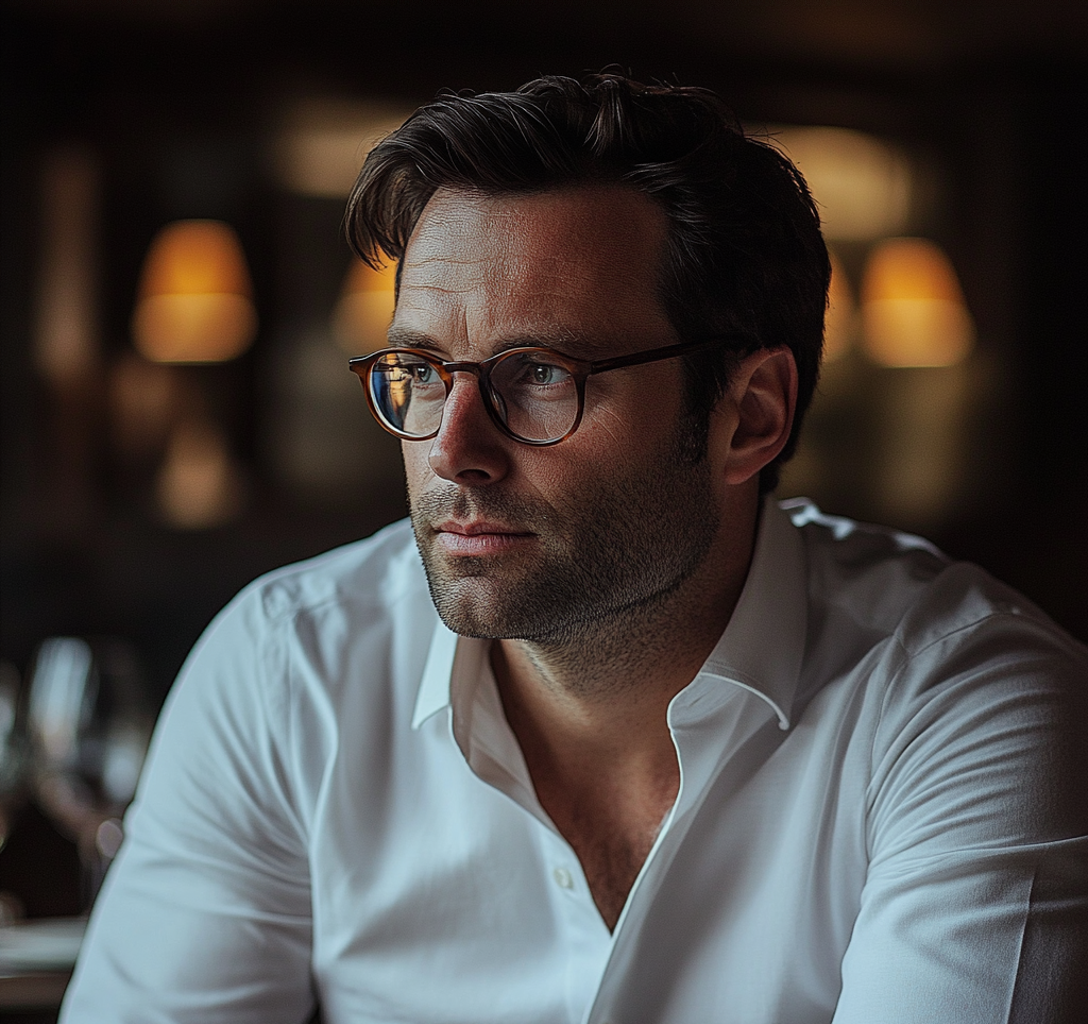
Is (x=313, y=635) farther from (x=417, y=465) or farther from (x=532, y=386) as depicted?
(x=532, y=386)

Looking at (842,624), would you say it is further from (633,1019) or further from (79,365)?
(79,365)

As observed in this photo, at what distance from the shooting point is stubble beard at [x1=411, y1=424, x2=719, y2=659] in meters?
1.19

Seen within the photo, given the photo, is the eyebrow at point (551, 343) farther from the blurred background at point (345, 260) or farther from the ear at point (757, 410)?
the blurred background at point (345, 260)

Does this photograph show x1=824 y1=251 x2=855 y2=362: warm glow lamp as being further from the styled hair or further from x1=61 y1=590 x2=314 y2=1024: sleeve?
x1=61 y1=590 x2=314 y2=1024: sleeve

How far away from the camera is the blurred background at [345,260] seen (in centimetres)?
399

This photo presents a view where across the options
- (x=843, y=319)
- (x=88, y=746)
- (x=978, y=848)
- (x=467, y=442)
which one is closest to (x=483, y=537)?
(x=467, y=442)

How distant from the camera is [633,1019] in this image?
1227 millimetres

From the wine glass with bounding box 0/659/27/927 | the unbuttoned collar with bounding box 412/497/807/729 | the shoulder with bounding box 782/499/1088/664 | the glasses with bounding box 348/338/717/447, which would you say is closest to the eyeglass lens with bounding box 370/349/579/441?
the glasses with bounding box 348/338/717/447

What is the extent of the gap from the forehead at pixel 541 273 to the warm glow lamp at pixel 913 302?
3.23 metres

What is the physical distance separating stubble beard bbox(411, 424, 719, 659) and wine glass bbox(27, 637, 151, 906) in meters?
0.54

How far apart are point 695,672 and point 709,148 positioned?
559mm

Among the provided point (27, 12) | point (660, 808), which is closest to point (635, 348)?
point (660, 808)

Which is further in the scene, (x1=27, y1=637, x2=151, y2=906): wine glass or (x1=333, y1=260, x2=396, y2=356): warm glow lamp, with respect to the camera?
(x1=333, y1=260, x2=396, y2=356): warm glow lamp

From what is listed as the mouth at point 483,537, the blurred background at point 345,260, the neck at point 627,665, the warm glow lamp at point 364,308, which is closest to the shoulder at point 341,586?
the neck at point 627,665
